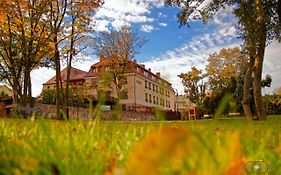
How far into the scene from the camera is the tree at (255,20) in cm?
1750

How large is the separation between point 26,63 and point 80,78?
45032 mm

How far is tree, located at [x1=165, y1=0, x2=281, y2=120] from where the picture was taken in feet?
57.4

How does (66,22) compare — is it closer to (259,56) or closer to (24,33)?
(24,33)

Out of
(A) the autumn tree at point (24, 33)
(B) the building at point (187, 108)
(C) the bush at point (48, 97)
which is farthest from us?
(C) the bush at point (48, 97)

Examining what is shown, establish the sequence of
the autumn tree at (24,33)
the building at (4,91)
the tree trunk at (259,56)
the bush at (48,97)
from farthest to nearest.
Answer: the bush at (48,97) < the building at (4,91) < the autumn tree at (24,33) < the tree trunk at (259,56)

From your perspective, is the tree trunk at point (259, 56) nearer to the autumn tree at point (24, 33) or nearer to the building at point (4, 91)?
the autumn tree at point (24, 33)

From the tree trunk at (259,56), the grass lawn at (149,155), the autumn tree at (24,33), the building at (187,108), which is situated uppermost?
the autumn tree at (24,33)

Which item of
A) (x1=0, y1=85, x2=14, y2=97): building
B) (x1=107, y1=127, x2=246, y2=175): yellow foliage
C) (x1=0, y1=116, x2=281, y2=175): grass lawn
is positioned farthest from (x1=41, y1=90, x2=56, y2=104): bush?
(x1=107, y1=127, x2=246, y2=175): yellow foliage

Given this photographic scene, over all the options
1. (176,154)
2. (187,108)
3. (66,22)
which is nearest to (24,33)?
(66,22)

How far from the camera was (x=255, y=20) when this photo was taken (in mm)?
17844

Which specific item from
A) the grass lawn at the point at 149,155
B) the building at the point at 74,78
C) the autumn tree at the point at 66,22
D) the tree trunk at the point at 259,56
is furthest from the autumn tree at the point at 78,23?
the building at the point at 74,78

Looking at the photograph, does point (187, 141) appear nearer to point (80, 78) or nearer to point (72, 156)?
point (72, 156)

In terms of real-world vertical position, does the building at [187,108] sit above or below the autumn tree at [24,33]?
below

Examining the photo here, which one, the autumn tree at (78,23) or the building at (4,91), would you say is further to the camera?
Answer: the building at (4,91)
